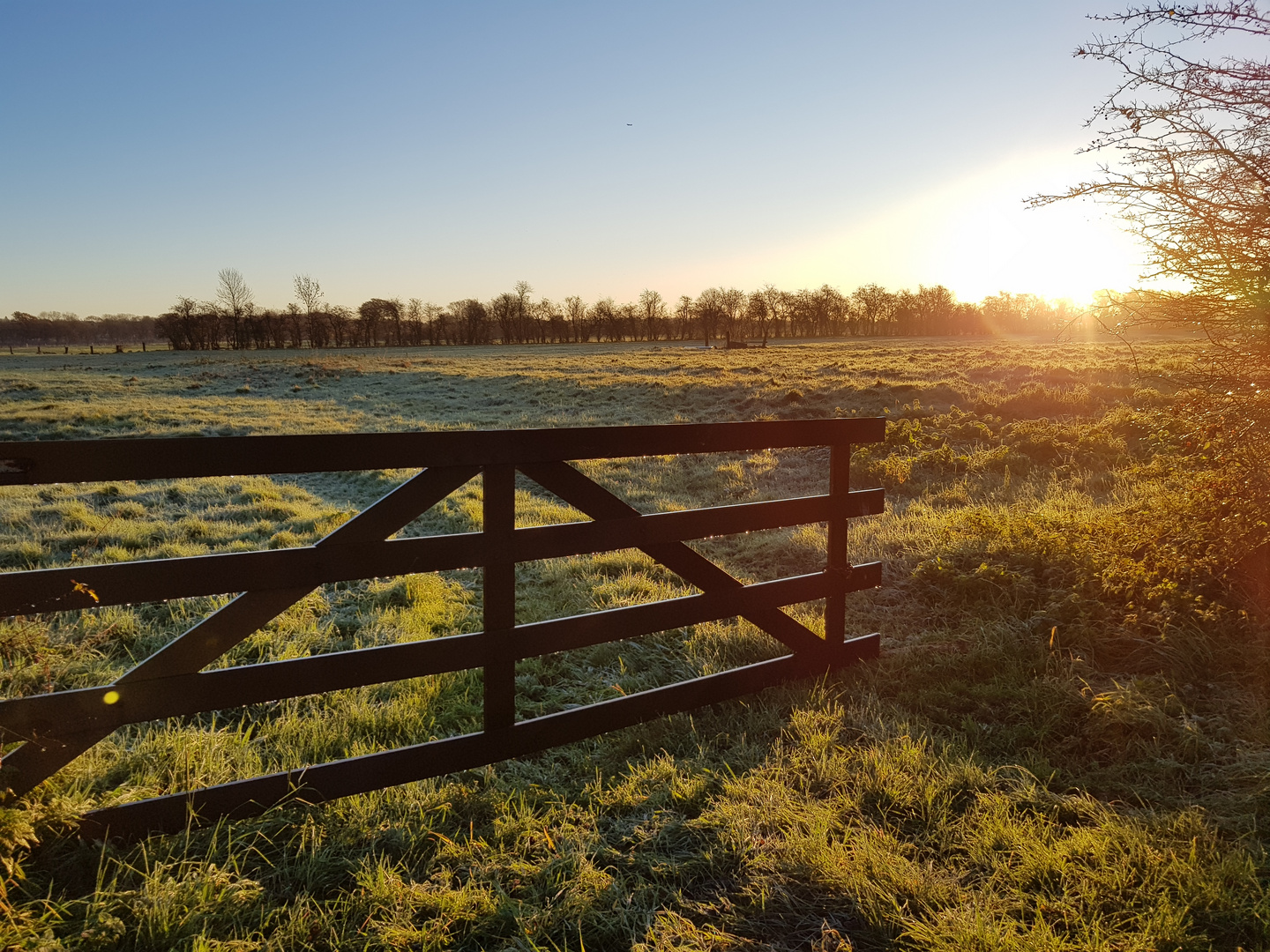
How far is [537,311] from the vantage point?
12825 cm

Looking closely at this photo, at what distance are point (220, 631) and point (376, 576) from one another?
66 centimetres

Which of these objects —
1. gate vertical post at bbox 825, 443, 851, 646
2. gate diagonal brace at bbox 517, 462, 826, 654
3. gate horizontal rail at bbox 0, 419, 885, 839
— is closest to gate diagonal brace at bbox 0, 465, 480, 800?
gate horizontal rail at bbox 0, 419, 885, 839

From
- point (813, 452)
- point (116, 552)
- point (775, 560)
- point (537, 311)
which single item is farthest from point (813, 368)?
point (537, 311)

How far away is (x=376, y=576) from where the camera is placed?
9.90 ft

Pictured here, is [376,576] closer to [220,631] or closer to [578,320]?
[220,631]

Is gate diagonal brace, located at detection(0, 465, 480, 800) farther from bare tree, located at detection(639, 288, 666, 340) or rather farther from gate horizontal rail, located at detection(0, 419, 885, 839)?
bare tree, located at detection(639, 288, 666, 340)

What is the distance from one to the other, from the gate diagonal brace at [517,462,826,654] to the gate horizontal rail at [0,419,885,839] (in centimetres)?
1

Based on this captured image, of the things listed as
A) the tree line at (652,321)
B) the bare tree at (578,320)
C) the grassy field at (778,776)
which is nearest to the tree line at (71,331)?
the tree line at (652,321)

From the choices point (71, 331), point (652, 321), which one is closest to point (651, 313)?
point (652, 321)

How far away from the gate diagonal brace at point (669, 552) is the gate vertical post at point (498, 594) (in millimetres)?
169

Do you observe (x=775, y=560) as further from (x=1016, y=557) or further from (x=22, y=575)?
(x=22, y=575)

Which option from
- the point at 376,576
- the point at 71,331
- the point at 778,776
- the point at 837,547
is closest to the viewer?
the point at 376,576

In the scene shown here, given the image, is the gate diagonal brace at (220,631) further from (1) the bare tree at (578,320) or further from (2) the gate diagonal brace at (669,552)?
(1) the bare tree at (578,320)

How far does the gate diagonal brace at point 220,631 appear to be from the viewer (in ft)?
8.53
